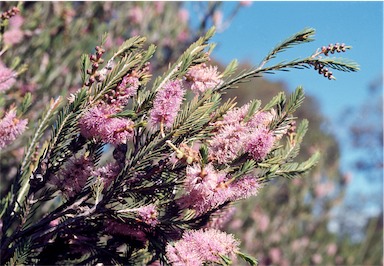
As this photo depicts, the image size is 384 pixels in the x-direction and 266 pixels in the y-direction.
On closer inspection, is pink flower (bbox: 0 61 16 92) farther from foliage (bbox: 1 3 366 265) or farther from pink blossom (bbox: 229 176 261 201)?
pink blossom (bbox: 229 176 261 201)

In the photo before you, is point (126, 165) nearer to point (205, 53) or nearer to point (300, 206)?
point (205, 53)

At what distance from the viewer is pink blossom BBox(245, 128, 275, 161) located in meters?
1.76

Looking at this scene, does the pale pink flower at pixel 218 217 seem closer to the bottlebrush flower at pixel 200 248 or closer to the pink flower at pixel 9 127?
the bottlebrush flower at pixel 200 248

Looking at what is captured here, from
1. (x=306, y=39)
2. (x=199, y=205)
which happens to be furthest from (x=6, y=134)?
(x=306, y=39)

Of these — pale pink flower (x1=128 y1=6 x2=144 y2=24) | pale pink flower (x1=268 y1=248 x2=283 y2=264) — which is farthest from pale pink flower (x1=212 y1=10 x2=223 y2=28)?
pale pink flower (x1=268 y1=248 x2=283 y2=264)

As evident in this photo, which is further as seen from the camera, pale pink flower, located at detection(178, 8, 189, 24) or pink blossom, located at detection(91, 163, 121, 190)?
pale pink flower, located at detection(178, 8, 189, 24)

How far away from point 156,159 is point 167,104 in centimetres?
22

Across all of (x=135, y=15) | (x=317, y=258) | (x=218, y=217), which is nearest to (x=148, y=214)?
(x=218, y=217)

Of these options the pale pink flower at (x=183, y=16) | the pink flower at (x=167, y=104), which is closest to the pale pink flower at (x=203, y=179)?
the pink flower at (x=167, y=104)

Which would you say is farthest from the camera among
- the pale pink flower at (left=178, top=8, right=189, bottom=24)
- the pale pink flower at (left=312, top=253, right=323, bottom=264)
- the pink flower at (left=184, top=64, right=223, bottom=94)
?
the pale pink flower at (left=312, top=253, right=323, bottom=264)

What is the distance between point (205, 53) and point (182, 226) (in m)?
0.71

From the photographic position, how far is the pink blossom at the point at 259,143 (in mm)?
1765

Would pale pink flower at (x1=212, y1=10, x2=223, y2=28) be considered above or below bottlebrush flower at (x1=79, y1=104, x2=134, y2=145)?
above

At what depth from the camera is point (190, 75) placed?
2.07 m
